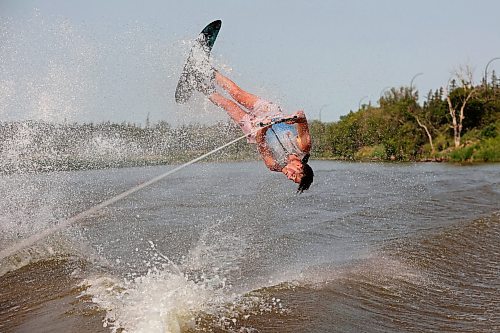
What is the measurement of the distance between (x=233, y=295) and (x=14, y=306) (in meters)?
2.03

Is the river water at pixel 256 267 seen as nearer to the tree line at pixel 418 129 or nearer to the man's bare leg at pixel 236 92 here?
the man's bare leg at pixel 236 92

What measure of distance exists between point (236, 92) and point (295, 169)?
3.53 ft

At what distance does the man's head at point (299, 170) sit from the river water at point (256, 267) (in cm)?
106

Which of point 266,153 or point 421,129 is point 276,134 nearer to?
point 266,153

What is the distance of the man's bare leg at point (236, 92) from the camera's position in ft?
17.7

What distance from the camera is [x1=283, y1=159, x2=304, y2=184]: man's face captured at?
5258 mm

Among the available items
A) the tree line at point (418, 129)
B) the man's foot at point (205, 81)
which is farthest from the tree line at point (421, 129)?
the man's foot at point (205, 81)

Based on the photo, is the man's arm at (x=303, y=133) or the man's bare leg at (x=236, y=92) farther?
the man's bare leg at (x=236, y=92)

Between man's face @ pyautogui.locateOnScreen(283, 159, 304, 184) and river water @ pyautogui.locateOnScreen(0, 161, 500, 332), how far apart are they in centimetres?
110

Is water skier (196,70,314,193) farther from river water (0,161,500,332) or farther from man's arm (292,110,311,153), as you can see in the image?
river water (0,161,500,332)

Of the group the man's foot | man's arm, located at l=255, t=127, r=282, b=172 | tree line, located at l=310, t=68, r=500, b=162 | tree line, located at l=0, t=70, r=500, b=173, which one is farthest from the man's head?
tree line, located at l=310, t=68, r=500, b=162

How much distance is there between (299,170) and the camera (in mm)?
5266

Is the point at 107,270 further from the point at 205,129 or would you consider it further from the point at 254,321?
the point at 205,129

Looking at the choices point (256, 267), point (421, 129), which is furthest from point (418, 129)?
point (256, 267)
